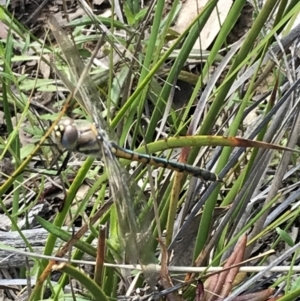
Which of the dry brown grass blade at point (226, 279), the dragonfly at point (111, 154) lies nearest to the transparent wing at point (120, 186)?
the dragonfly at point (111, 154)

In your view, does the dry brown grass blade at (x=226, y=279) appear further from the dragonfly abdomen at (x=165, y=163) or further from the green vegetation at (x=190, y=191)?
the dragonfly abdomen at (x=165, y=163)

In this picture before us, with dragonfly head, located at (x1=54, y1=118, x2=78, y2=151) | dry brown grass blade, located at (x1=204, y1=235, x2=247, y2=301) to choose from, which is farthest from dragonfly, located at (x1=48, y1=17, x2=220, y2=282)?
dry brown grass blade, located at (x1=204, y1=235, x2=247, y2=301)

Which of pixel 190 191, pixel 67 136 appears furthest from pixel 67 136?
pixel 190 191

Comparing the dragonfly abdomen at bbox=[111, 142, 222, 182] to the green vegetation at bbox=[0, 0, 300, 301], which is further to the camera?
the dragonfly abdomen at bbox=[111, 142, 222, 182]

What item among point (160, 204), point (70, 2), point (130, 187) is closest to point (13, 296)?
point (160, 204)

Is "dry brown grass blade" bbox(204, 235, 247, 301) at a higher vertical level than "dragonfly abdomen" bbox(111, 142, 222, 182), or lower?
lower

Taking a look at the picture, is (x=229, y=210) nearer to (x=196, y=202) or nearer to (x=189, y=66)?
(x=196, y=202)

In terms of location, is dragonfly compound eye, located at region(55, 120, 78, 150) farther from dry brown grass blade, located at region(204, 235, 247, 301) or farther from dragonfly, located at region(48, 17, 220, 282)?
dry brown grass blade, located at region(204, 235, 247, 301)
